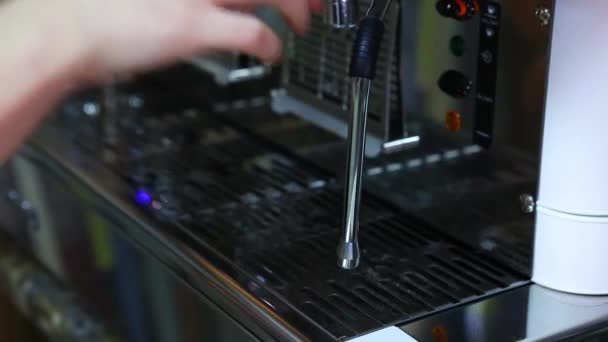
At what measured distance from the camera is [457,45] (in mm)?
823

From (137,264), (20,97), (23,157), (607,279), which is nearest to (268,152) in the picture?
(137,264)

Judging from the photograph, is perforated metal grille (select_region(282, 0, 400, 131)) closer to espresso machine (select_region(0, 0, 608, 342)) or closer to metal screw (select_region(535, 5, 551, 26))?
espresso machine (select_region(0, 0, 608, 342))

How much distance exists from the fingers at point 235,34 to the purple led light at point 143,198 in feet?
1.17

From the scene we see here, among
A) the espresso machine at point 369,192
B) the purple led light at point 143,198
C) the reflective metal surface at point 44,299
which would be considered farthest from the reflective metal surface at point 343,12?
the reflective metal surface at point 44,299

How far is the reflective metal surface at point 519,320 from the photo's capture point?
729mm

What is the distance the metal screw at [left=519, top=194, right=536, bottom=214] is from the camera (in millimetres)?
793

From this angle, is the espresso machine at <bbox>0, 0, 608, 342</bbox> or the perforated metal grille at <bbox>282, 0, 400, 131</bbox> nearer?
the espresso machine at <bbox>0, 0, 608, 342</bbox>

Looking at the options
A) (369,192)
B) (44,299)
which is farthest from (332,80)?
(44,299)

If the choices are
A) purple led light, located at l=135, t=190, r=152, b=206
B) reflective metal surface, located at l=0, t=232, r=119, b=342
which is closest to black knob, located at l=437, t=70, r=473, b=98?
purple led light, located at l=135, t=190, r=152, b=206

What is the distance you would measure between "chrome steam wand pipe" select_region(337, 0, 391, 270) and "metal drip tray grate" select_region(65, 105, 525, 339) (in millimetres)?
25

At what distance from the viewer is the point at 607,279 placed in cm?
78

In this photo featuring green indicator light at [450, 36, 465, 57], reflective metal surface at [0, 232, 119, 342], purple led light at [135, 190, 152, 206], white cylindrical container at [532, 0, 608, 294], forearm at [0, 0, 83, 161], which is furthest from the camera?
reflective metal surface at [0, 232, 119, 342]

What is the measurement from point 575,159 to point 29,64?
431 mm

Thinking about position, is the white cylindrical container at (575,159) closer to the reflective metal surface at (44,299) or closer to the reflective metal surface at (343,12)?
the reflective metal surface at (343,12)
